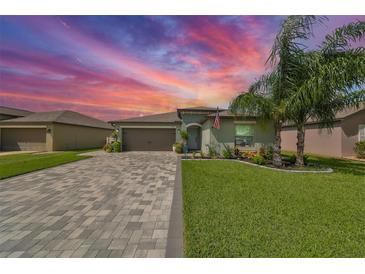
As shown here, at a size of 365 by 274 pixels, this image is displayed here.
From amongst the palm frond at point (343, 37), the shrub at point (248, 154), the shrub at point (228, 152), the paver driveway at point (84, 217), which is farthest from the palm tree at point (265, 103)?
the paver driveway at point (84, 217)

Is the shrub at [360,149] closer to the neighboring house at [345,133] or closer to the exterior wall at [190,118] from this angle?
the neighboring house at [345,133]

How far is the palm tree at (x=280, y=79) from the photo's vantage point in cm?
845

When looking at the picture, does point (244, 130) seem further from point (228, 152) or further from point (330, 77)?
point (330, 77)

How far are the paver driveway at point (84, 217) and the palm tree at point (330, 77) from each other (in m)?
7.08

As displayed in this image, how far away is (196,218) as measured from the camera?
150 inches

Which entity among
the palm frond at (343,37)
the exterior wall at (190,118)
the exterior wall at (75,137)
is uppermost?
the palm frond at (343,37)

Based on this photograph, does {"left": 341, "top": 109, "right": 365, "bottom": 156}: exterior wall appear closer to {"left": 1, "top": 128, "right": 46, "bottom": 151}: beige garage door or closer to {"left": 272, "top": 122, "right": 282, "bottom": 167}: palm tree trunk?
{"left": 272, "top": 122, "right": 282, "bottom": 167}: palm tree trunk

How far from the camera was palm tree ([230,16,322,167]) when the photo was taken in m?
8.45

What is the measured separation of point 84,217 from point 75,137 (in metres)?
21.0

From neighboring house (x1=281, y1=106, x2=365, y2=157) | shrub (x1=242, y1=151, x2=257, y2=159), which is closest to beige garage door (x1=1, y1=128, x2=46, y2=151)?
shrub (x1=242, y1=151, x2=257, y2=159)
